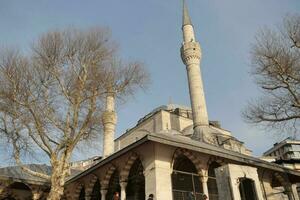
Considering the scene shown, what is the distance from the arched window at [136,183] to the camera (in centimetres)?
1227

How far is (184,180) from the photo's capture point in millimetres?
14422

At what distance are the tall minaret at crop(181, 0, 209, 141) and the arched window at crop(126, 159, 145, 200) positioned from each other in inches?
280

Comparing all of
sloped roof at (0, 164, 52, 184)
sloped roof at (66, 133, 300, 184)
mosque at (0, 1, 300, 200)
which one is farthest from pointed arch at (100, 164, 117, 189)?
sloped roof at (0, 164, 52, 184)

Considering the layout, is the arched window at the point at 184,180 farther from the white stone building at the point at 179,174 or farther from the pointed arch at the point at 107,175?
the pointed arch at the point at 107,175

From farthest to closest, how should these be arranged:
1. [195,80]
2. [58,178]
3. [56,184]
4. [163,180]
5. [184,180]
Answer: [195,80] → [184,180] → [58,178] → [56,184] → [163,180]

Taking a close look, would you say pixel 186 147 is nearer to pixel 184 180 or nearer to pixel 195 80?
pixel 184 180

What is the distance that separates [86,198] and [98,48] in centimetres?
A: 704

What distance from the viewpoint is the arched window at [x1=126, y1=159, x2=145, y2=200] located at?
12273 millimetres

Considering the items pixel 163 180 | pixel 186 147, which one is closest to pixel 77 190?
pixel 163 180

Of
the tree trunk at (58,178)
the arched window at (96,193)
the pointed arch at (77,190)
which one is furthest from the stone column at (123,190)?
the pointed arch at (77,190)

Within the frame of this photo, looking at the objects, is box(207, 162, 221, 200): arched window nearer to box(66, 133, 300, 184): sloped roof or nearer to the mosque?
the mosque

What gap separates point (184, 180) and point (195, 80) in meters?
9.31

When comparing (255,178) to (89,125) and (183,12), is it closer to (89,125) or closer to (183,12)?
(89,125)

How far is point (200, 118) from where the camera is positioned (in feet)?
68.5
